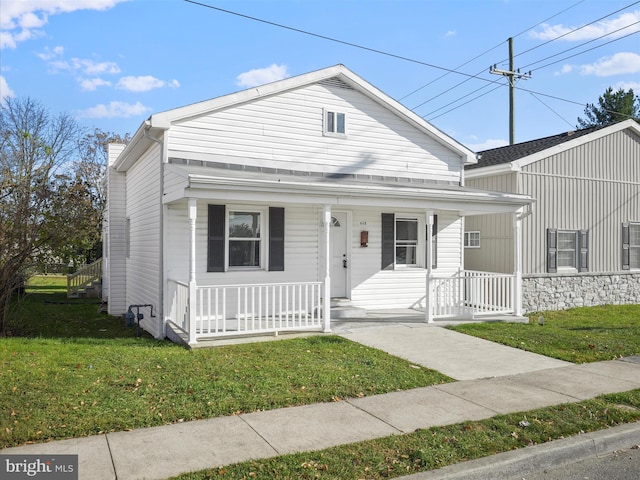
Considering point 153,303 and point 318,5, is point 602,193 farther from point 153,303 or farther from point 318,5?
point 153,303

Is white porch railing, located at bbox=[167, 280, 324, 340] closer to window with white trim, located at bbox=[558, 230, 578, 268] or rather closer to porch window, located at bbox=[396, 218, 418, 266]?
porch window, located at bbox=[396, 218, 418, 266]

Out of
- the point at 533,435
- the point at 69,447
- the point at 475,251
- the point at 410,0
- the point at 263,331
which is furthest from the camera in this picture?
the point at 475,251

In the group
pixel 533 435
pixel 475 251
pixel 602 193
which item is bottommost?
pixel 533 435

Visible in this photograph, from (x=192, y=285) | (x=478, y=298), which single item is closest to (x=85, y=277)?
(x=192, y=285)

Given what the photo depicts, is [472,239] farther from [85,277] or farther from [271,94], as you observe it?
[85,277]

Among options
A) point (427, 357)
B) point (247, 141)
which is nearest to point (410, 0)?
point (247, 141)

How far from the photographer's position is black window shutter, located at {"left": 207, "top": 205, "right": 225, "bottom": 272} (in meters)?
10.0

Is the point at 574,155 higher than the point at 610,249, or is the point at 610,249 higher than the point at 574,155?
the point at 574,155

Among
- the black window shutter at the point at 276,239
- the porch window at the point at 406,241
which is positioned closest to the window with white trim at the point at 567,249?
the porch window at the point at 406,241

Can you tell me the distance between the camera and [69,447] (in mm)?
4332

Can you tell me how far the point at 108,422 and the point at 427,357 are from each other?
16.0 feet

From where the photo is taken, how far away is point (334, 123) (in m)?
11.8

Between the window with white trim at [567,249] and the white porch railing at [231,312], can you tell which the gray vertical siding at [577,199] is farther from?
the white porch railing at [231,312]

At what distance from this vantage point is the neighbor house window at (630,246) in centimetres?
1636
